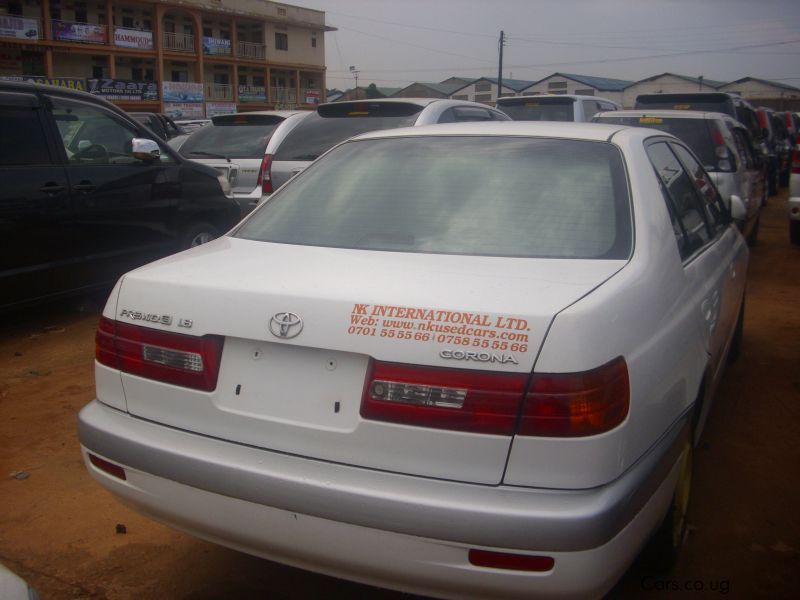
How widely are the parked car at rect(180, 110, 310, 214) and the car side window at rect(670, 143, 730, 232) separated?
502cm

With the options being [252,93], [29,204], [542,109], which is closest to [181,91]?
[252,93]

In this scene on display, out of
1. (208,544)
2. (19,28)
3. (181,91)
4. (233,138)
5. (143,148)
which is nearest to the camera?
(208,544)

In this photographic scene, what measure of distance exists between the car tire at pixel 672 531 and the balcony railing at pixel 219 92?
156 ft

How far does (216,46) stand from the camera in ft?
157

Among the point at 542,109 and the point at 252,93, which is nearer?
the point at 542,109

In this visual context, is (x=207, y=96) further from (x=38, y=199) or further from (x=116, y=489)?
(x=116, y=489)

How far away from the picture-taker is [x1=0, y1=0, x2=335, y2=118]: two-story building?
128 feet

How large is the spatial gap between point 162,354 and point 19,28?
41.8 metres

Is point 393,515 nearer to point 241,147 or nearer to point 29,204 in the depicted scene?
point 29,204

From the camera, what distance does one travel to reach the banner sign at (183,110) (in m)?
43.5

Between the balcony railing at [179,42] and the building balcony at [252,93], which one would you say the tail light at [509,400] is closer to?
the balcony railing at [179,42]

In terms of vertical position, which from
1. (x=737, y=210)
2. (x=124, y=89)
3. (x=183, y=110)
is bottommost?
(x=737, y=210)

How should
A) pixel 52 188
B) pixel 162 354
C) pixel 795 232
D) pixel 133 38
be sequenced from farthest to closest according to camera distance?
pixel 133 38
pixel 795 232
pixel 52 188
pixel 162 354

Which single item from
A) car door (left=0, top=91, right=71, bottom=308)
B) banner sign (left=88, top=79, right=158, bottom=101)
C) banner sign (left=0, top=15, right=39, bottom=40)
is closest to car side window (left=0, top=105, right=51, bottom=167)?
car door (left=0, top=91, right=71, bottom=308)
